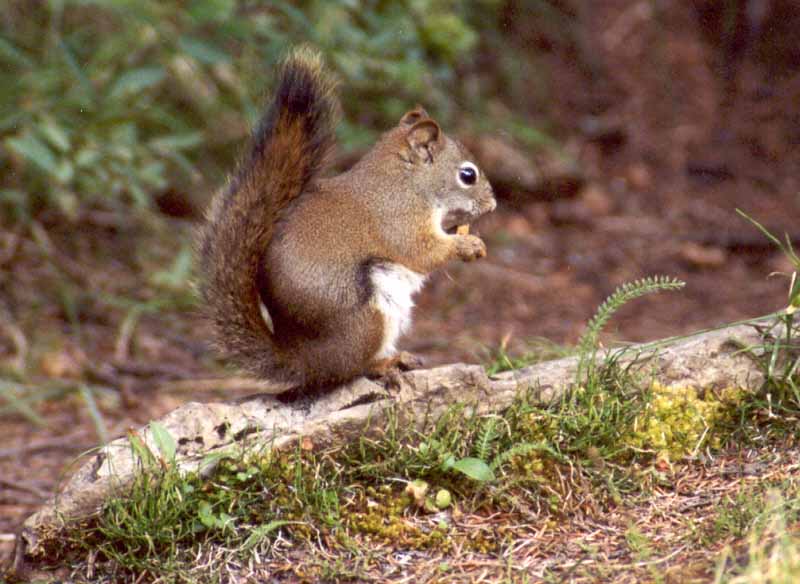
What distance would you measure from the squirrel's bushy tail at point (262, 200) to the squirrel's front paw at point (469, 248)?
0.53 metres

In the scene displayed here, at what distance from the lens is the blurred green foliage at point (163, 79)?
13.4 ft

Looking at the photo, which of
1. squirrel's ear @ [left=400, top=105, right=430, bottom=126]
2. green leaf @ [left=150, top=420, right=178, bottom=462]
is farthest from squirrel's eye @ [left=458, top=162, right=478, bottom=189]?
green leaf @ [left=150, top=420, right=178, bottom=462]

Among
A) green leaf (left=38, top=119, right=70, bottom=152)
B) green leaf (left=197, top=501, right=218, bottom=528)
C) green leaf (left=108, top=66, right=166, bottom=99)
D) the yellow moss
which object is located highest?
green leaf (left=108, top=66, right=166, bottom=99)

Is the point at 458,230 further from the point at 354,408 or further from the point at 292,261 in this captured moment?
the point at 354,408

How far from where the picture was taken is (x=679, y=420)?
2535 mm

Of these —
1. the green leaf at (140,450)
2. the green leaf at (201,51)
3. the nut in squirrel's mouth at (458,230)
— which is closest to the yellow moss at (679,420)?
the nut in squirrel's mouth at (458,230)

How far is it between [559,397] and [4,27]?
3129 mm

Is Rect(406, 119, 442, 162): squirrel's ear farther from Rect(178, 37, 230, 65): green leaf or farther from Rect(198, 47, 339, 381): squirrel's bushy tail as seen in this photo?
Rect(178, 37, 230, 65): green leaf

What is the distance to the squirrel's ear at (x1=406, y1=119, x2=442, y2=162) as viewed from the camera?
122 inches

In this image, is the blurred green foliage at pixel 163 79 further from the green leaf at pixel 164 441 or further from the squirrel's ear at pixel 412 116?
the green leaf at pixel 164 441

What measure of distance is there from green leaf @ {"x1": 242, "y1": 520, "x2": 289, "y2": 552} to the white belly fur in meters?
0.59

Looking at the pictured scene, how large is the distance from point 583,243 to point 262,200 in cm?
378

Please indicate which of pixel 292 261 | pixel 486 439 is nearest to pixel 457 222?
pixel 292 261

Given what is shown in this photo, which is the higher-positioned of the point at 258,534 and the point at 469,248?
the point at 469,248
